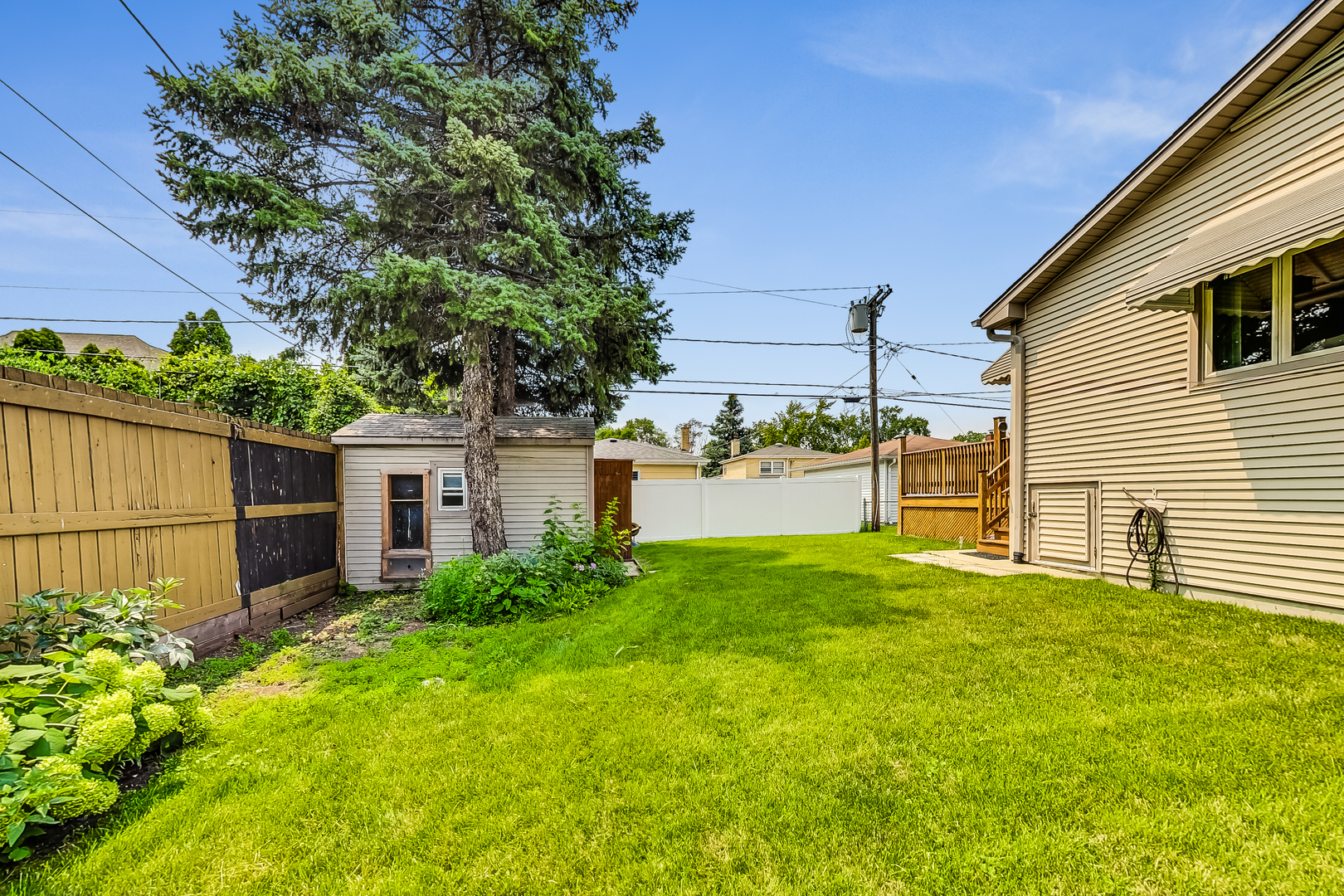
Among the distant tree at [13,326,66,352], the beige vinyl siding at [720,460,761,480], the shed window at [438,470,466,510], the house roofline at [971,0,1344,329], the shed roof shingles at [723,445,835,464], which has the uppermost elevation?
the distant tree at [13,326,66,352]

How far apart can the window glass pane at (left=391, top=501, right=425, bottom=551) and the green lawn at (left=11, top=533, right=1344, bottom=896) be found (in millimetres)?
3911

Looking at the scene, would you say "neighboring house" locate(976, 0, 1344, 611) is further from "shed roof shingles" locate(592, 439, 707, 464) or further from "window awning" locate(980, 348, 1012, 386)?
"shed roof shingles" locate(592, 439, 707, 464)

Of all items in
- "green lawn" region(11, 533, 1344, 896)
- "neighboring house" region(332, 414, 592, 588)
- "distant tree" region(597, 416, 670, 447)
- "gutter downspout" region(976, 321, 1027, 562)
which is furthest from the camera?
"distant tree" region(597, 416, 670, 447)

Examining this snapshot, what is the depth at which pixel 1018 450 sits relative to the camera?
7.53m

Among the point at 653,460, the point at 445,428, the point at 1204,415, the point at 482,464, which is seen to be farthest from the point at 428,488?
the point at 653,460

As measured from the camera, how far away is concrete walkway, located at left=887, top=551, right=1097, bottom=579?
654cm

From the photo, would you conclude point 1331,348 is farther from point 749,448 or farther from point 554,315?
point 749,448

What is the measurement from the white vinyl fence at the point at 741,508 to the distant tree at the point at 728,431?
3066cm

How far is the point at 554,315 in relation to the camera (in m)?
6.91

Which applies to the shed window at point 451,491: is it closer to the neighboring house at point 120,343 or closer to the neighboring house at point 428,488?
the neighboring house at point 428,488

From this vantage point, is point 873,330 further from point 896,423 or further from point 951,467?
point 896,423

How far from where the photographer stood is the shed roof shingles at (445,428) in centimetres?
813

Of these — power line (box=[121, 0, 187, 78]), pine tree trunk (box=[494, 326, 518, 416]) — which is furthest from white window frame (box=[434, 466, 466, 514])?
power line (box=[121, 0, 187, 78])

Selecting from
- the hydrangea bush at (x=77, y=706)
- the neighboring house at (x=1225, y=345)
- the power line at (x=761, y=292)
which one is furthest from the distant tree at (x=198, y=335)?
the neighboring house at (x=1225, y=345)
